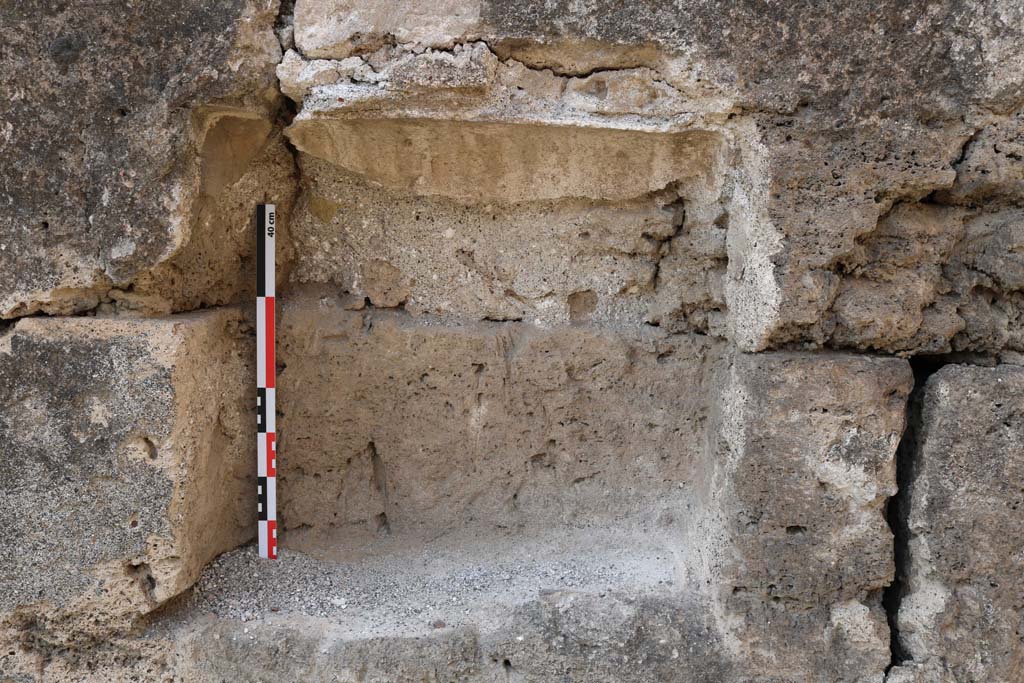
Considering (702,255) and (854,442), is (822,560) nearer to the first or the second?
(854,442)

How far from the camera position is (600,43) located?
1.99 meters

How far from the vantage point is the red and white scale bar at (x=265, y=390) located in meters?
2.32

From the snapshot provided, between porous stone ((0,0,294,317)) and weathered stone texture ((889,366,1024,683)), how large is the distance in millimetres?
1851

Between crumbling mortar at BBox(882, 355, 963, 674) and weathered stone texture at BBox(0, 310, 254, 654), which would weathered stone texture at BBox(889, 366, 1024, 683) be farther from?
weathered stone texture at BBox(0, 310, 254, 654)

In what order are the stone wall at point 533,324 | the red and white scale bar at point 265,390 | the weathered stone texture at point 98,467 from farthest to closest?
the red and white scale bar at point 265,390 → the weathered stone texture at point 98,467 → the stone wall at point 533,324

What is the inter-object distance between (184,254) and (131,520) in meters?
0.70

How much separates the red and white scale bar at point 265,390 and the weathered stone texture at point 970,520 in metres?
1.73

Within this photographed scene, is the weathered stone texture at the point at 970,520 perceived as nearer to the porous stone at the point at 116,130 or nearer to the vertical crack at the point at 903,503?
the vertical crack at the point at 903,503

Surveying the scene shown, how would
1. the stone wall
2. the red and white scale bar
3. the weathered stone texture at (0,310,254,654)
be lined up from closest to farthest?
the stone wall → the weathered stone texture at (0,310,254,654) → the red and white scale bar

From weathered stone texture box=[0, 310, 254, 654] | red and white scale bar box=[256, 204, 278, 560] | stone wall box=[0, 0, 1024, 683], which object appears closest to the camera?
stone wall box=[0, 0, 1024, 683]

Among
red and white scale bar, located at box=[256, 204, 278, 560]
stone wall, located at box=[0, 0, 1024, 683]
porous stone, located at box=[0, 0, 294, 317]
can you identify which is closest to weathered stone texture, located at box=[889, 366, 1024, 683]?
stone wall, located at box=[0, 0, 1024, 683]

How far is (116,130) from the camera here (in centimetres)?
203

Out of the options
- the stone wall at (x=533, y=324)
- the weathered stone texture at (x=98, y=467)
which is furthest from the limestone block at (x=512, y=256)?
the weathered stone texture at (x=98, y=467)

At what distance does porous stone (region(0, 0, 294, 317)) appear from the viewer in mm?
2006
